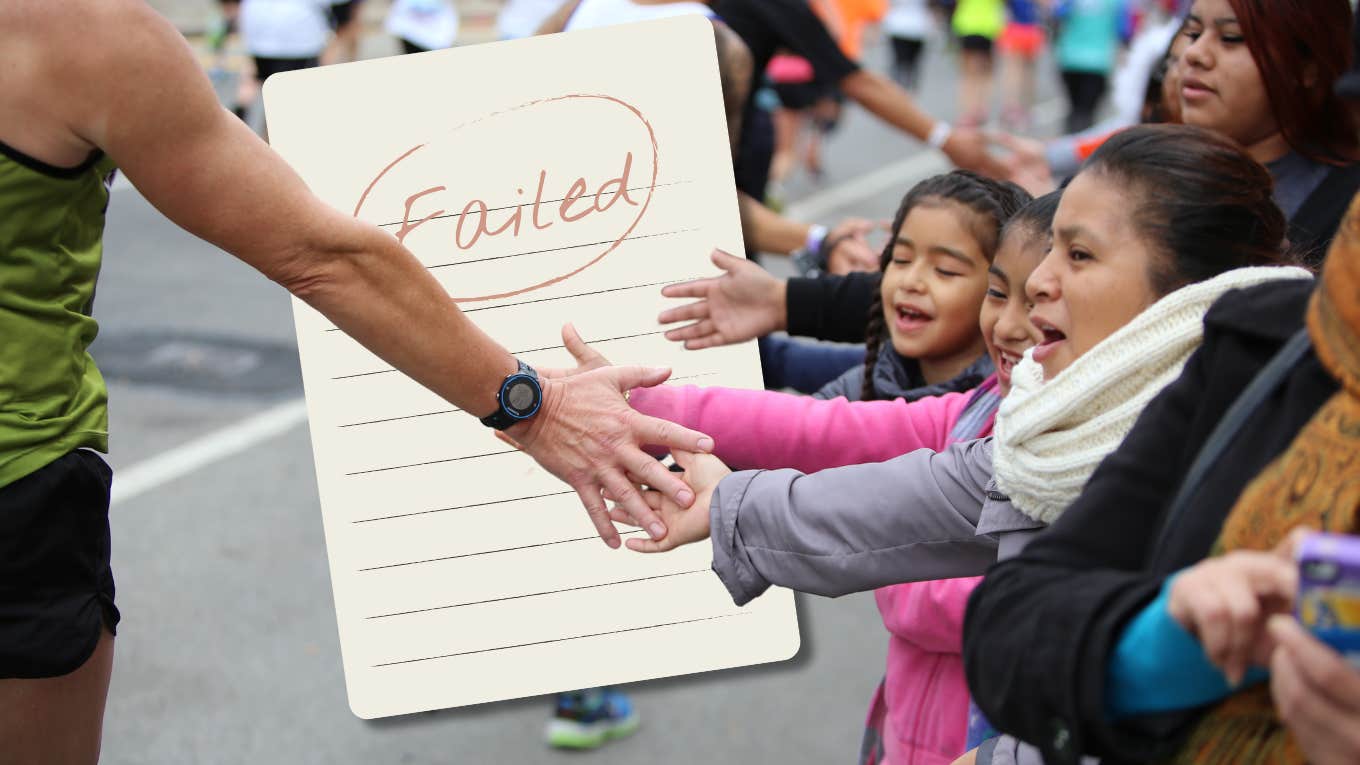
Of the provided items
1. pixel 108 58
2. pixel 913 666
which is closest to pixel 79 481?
pixel 108 58

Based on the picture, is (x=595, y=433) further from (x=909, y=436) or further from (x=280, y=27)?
(x=280, y=27)

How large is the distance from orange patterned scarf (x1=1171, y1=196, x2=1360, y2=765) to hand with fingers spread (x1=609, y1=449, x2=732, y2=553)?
2.65 ft

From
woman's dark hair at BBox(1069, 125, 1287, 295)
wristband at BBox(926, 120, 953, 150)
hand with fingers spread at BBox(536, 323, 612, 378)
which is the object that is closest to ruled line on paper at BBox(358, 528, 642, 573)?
hand with fingers spread at BBox(536, 323, 612, 378)

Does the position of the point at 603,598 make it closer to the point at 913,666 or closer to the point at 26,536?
the point at 913,666

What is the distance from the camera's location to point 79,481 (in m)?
1.88

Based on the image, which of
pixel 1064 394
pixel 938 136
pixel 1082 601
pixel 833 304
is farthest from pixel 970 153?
pixel 1082 601

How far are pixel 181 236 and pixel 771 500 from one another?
773cm

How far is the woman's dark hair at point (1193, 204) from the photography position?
154 cm

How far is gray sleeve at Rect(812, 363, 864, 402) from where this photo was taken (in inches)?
97.9

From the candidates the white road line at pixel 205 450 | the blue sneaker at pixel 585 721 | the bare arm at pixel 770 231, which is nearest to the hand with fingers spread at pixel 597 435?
the bare arm at pixel 770 231

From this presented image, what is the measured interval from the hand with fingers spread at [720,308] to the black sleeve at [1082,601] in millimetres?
825

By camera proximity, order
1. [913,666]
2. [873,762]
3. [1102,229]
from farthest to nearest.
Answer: [873,762], [913,666], [1102,229]

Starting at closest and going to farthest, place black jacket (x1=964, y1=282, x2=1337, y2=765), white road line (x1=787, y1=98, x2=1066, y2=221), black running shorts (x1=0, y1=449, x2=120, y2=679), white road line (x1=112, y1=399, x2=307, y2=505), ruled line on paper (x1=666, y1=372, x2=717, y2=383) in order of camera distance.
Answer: black jacket (x1=964, y1=282, x2=1337, y2=765) → black running shorts (x1=0, y1=449, x2=120, y2=679) → ruled line on paper (x1=666, y1=372, x2=717, y2=383) → white road line (x1=112, y1=399, x2=307, y2=505) → white road line (x1=787, y1=98, x2=1066, y2=221)

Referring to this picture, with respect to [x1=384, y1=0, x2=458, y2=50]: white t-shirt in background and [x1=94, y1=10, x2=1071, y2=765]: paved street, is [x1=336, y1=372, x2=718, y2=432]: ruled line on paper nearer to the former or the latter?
[x1=94, y1=10, x2=1071, y2=765]: paved street
